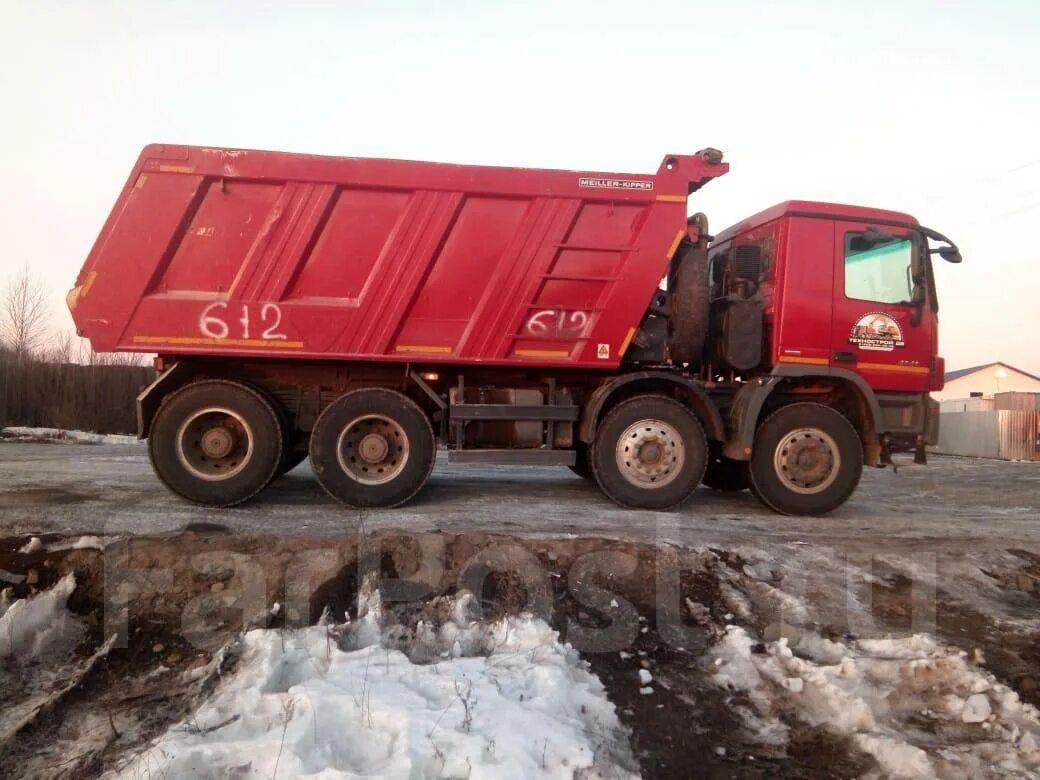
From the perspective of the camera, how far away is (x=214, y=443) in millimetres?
6301

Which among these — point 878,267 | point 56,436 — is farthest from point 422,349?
point 56,436

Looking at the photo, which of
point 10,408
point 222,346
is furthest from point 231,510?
point 10,408

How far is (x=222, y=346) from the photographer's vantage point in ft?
20.4

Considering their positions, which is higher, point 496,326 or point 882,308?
point 882,308

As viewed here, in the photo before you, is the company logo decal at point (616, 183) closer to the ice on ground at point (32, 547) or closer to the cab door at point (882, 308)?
the cab door at point (882, 308)

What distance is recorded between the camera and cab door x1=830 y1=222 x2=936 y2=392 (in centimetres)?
680

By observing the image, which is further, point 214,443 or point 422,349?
point 422,349

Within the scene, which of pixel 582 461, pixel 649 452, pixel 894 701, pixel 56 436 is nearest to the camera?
pixel 894 701

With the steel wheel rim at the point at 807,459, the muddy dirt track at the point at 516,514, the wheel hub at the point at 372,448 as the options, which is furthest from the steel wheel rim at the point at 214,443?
the steel wheel rim at the point at 807,459

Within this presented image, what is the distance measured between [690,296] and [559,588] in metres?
3.54

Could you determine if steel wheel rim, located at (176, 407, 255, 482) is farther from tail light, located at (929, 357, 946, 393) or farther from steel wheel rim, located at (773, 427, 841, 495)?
tail light, located at (929, 357, 946, 393)

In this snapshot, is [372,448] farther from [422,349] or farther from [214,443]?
[214,443]

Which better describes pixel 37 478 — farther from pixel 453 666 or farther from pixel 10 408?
pixel 10 408

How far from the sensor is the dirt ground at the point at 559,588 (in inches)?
124
